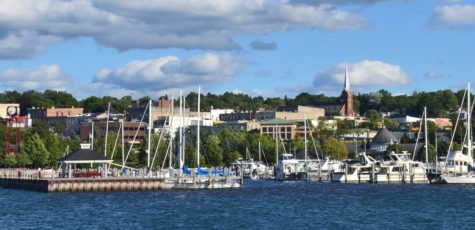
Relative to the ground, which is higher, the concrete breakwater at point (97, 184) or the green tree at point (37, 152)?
the green tree at point (37, 152)

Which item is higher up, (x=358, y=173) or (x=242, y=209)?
(x=358, y=173)

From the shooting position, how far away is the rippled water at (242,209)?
68625mm

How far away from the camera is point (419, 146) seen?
194 meters

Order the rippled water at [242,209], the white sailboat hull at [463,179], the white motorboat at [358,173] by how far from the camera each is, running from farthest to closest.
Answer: the white motorboat at [358,173], the white sailboat hull at [463,179], the rippled water at [242,209]

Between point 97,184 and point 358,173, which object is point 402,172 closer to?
point 358,173

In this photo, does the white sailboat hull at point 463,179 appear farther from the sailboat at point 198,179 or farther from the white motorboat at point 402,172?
the sailboat at point 198,179

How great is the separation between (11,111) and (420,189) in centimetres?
6520

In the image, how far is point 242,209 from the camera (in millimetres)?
80875

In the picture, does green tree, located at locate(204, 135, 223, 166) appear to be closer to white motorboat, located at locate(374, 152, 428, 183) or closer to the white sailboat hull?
white motorboat, located at locate(374, 152, 428, 183)

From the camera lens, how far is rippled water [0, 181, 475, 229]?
68.6 m

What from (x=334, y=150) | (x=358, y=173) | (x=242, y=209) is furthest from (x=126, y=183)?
(x=334, y=150)

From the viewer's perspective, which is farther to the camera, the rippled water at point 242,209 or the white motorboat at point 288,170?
the white motorboat at point 288,170

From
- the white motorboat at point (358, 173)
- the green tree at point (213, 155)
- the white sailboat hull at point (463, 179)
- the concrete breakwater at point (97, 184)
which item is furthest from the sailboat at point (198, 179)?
the green tree at point (213, 155)

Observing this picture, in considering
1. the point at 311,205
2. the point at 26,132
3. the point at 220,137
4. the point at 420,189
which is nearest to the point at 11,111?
the point at 26,132
